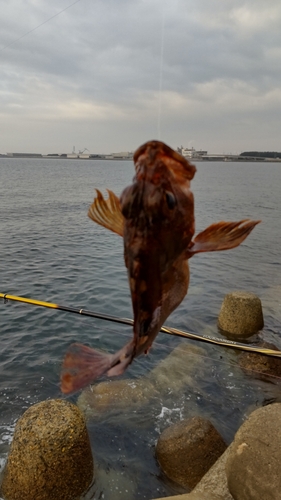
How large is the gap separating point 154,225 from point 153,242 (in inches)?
3.1

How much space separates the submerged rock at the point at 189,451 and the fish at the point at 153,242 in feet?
15.5

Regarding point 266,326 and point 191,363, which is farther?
point 266,326

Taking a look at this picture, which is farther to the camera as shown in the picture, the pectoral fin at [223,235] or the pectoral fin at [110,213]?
the pectoral fin at [110,213]

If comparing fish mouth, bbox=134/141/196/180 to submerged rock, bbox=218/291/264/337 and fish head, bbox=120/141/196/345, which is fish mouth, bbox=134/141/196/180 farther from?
submerged rock, bbox=218/291/264/337

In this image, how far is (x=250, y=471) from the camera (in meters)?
4.20

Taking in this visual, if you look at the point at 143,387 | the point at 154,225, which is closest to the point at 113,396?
the point at 143,387

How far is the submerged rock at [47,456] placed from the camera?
5.03 meters

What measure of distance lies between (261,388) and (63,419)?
15.7 feet

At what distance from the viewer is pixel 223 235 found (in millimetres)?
1867

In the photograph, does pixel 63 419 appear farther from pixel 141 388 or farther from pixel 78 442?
pixel 141 388

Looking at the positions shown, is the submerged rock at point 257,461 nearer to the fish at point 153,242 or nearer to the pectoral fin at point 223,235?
the fish at point 153,242

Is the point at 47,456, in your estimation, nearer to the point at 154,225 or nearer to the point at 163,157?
the point at 154,225

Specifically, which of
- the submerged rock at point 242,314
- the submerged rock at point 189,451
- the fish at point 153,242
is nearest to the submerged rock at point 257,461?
the submerged rock at point 189,451

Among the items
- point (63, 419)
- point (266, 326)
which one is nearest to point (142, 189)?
point (63, 419)
